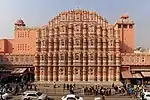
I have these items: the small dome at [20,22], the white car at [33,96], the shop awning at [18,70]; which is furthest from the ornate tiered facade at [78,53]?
the white car at [33,96]

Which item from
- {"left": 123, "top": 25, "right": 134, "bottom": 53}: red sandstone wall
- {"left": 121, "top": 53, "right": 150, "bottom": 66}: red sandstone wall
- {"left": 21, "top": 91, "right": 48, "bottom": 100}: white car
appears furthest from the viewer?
{"left": 123, "top": 25, "right": 134, "bottom": 53}: red sandstone wall

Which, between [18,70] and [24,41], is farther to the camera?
[24,41]

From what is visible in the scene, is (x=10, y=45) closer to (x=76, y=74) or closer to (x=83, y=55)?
(x=76, y=74)

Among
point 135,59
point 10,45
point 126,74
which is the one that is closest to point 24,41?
point 10,45

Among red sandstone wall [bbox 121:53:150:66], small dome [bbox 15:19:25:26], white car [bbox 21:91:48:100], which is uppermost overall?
small dome [bbox 15:19:25:26]

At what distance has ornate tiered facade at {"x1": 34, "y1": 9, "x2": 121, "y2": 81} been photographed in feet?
182

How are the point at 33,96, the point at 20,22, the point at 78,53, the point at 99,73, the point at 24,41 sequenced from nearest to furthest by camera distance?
the point at 33,96 → the point at 99,73 → the point at 78,53 → the point at 24,41 → the point at 20,22

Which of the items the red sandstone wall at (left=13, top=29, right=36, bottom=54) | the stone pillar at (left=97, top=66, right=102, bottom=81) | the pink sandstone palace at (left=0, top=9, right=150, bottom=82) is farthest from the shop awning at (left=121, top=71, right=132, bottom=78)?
the red sandstone wall at (left=13, top=29, right=36, bottom=54)

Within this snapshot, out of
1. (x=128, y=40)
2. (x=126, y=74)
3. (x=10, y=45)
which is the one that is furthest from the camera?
(x=10, y=45)

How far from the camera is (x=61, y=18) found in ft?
197

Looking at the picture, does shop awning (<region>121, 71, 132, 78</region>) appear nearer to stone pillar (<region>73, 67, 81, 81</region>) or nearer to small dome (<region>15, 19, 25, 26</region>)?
stone pillar (<region>73, 67, 81, 81</region>)

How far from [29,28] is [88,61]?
18.0 metres

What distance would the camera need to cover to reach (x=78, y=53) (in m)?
55.4

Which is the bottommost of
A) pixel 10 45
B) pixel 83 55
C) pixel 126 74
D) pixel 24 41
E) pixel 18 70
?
pixel 126 74
